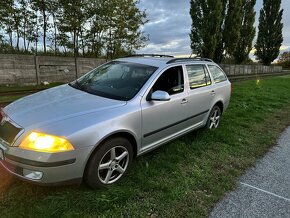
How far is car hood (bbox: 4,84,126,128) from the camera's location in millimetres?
2643

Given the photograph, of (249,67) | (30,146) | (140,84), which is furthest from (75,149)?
(249,67)

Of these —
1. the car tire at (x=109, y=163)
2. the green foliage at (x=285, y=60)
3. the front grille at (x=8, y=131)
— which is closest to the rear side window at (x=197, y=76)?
the car tire at (x=109, y=163)

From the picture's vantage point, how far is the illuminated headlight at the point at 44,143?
243cm

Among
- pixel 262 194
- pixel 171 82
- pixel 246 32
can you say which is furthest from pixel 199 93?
pixel 246 32

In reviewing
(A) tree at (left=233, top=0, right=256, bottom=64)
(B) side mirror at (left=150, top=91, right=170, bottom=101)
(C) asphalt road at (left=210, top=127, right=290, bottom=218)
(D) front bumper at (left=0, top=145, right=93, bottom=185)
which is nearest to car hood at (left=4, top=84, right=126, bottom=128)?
(D) front bumper at (left=0, top=145, right=93, bottom=185)

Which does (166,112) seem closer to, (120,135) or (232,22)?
(120,135)

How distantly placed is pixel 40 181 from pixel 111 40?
20517 mm

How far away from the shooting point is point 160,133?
366 cm

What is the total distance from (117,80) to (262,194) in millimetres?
2517

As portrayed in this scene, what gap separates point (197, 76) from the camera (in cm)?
461

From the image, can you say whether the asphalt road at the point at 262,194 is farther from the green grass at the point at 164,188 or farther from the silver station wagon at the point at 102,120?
the silver station wagon at the point at 102,120

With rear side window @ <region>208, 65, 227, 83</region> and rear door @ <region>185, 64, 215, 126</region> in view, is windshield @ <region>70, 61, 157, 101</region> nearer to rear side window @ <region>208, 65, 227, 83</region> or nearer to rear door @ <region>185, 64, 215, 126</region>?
rear door @ <region>185, 64, 215, 126</region>

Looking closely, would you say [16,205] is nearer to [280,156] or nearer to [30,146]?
[30,146]

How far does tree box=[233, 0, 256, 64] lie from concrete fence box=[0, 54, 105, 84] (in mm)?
24458
